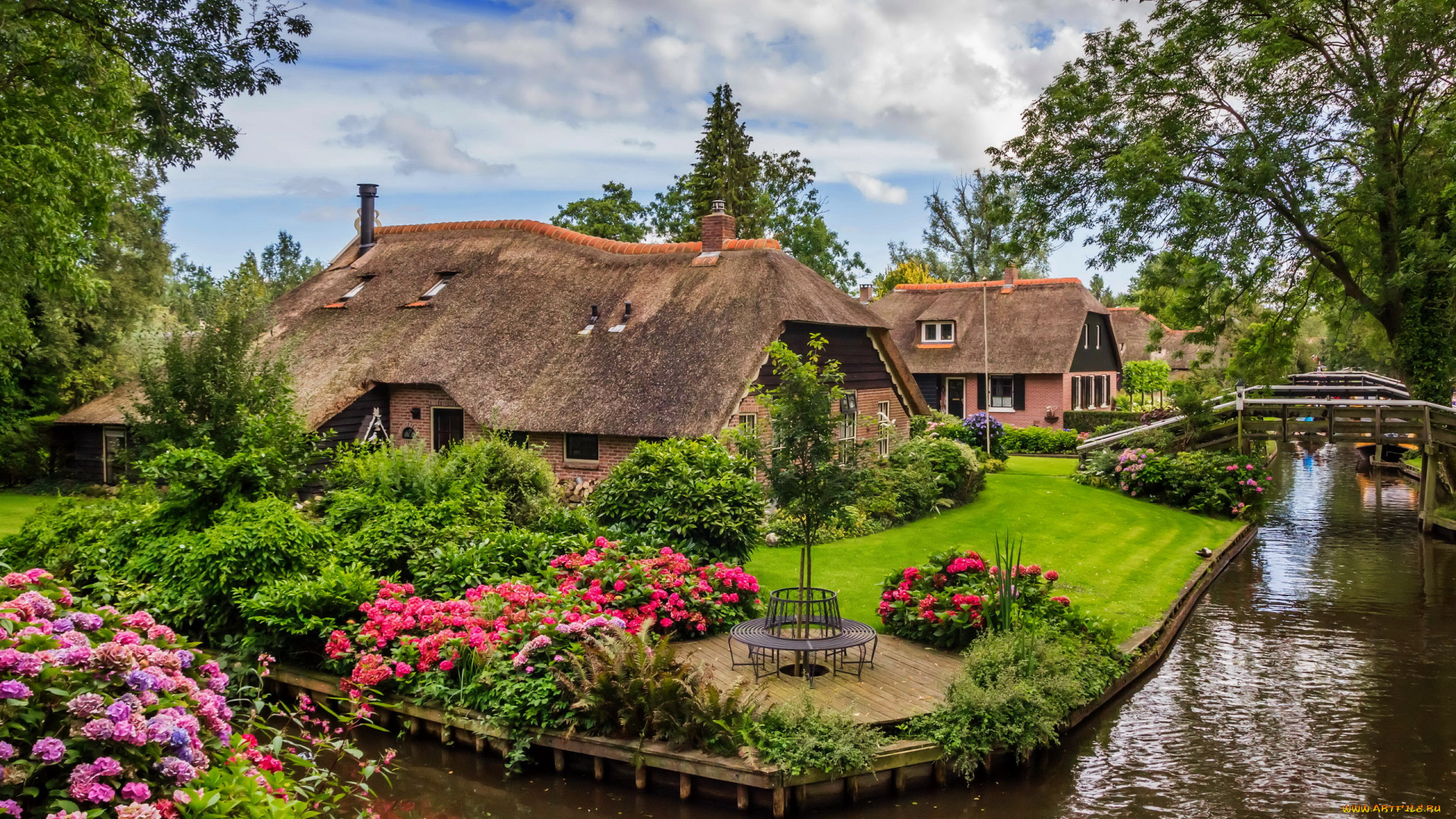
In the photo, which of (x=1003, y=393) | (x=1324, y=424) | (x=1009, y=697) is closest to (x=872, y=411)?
(x=1324, y=424)

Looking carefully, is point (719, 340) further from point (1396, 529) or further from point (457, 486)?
point (1396, 529)

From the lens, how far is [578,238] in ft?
86.2

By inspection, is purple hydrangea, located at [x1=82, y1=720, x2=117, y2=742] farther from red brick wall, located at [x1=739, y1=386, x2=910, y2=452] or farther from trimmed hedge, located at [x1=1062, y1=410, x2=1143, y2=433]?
trimmed hedge, located at [x1=1062, y1=410, x2=1143, y2=433]

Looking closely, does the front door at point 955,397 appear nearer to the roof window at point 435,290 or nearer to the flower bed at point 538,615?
the roof window at point 435,290

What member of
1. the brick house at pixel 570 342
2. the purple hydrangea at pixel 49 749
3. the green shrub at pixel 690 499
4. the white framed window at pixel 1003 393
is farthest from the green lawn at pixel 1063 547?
the white framed window at pixel 1003 393

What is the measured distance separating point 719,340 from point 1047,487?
940 cm

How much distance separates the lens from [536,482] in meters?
16.1

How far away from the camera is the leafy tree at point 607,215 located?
41344mm

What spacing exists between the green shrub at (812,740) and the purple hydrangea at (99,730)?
232 inches

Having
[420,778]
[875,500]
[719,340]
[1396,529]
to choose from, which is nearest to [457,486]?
[420,778]

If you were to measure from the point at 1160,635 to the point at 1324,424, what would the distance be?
1290 cm

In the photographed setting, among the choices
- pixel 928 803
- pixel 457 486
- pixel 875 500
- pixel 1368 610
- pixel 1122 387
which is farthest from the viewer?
pixel 1122 387

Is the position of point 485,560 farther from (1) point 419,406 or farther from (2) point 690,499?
(1) point 419,406

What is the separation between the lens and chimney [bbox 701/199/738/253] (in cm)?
2364
